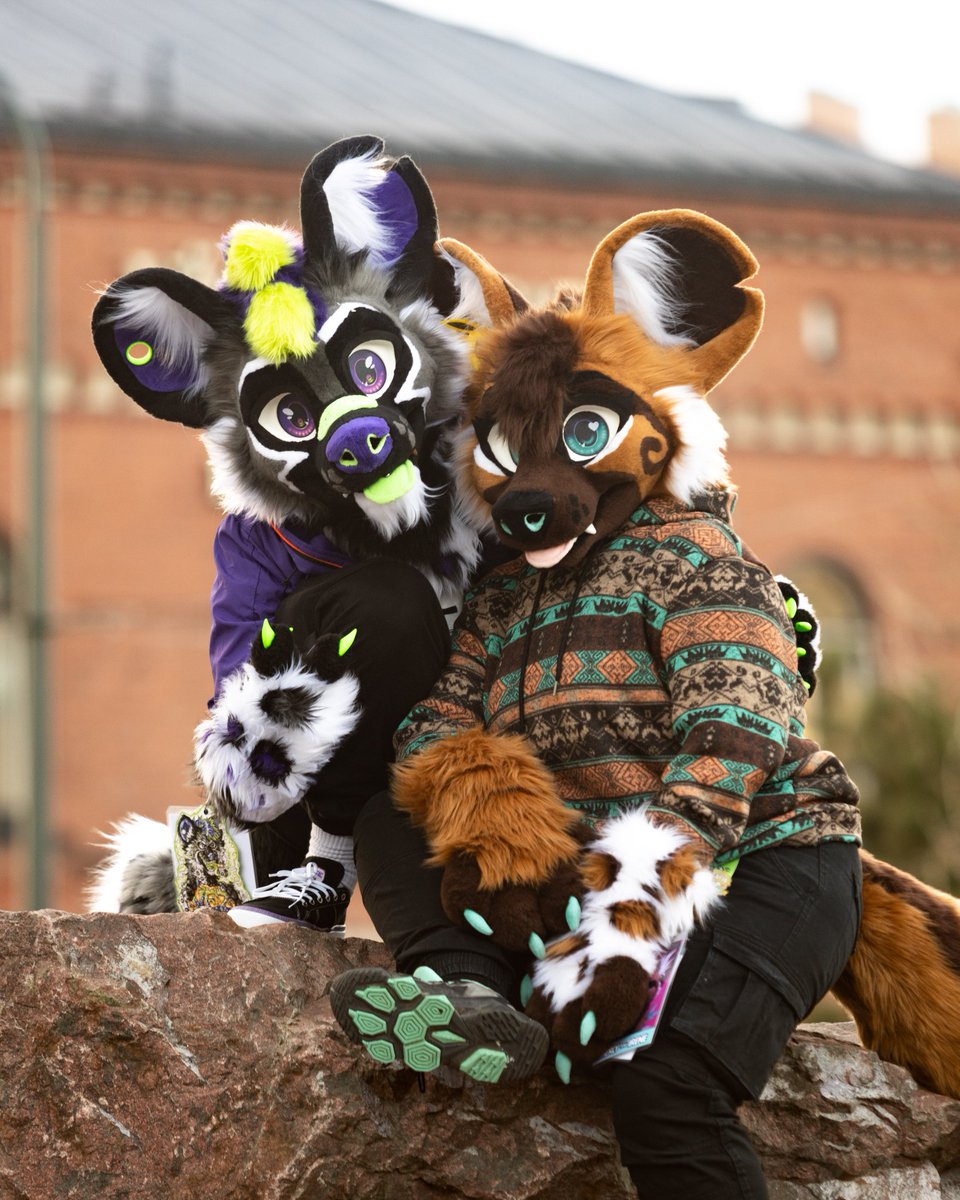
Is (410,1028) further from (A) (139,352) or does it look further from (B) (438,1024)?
(A) (139,352)

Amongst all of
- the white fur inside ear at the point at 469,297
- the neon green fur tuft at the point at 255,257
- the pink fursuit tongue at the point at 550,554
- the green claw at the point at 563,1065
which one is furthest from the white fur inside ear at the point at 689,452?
the green claw at the point at 563,1065

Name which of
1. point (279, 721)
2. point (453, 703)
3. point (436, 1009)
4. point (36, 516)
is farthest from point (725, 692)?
point (36, 516)

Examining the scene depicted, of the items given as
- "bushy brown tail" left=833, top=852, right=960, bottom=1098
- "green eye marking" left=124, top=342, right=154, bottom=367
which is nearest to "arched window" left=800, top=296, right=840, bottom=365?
"green eye marking" left=124, top=342, right=154, bottom=367

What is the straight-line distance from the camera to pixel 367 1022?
96.2 inches

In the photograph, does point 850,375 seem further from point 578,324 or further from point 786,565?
point 578,324

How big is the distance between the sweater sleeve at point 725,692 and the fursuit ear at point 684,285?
0.50 metres

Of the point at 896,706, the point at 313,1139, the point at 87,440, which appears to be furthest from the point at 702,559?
the point at 87,440

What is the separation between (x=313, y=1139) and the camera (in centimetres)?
278

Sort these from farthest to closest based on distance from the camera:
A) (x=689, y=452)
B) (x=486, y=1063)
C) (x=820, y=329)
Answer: (x=820, y=329) < (x=689, y=452) < (x=486, y=1063)

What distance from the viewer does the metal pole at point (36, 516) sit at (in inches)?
334

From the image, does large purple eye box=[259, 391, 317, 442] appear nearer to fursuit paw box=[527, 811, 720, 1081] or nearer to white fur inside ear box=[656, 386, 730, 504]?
white fur inside ear box=[656, 386, 730, 504]

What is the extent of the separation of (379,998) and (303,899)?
728 mm

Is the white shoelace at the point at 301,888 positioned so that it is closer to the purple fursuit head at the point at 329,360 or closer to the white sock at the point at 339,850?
the white sock at the point at 339,850

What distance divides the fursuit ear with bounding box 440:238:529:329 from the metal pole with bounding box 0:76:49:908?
5.68m
